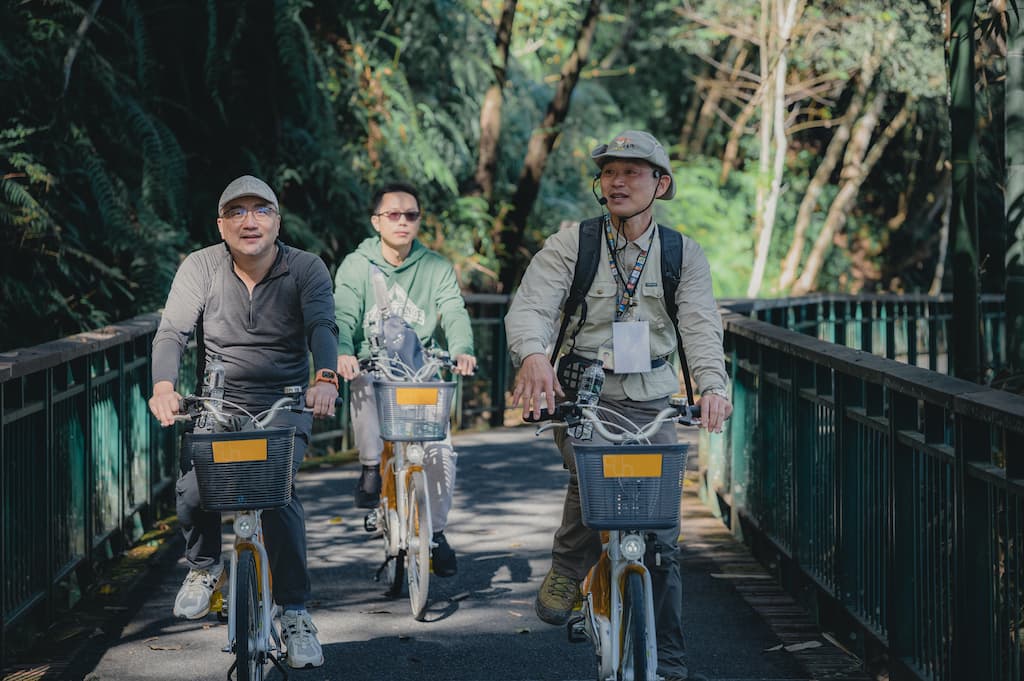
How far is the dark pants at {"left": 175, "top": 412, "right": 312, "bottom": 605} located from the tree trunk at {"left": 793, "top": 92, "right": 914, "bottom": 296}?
2600 centimetres

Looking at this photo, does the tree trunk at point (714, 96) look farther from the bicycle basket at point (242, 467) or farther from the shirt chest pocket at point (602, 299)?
the bicycle basket at point (242, 467)

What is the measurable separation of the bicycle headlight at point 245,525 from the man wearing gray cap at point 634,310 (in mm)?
1103

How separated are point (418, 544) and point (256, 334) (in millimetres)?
1725

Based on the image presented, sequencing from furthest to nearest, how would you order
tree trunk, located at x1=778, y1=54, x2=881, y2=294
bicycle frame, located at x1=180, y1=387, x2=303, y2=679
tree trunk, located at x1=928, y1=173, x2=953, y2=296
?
tree trunk, located at x1=928, y1=173, x2=953, y2=296 → tree trunk, located at x1=778, y1=54, x2=881, y2=294 → bicycle frame, located at x1=180, y1=387, x2=303, y2=679

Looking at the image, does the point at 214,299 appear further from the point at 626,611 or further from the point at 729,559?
Result: the point at 729,559

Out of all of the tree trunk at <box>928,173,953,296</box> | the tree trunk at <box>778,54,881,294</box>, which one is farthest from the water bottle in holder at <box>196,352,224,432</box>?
the tree trunk at <box>928,173,953,296</box>

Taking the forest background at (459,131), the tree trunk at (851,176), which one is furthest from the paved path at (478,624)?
the tree trunk at (851,176)

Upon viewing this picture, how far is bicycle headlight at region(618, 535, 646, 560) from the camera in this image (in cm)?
482

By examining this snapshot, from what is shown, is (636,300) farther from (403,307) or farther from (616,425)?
(403,307)

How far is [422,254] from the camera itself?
26.4 ft

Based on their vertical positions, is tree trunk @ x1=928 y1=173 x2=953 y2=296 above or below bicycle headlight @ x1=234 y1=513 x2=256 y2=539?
above

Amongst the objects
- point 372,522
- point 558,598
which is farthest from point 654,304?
point 372,522

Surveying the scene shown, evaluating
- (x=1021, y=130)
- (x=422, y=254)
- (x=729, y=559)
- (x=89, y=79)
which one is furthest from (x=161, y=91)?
(x=1021, y=130)

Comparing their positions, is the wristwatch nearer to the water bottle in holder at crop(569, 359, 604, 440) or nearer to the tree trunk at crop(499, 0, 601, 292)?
the water bottle in holder at crop(569, 359, 604, 440)
